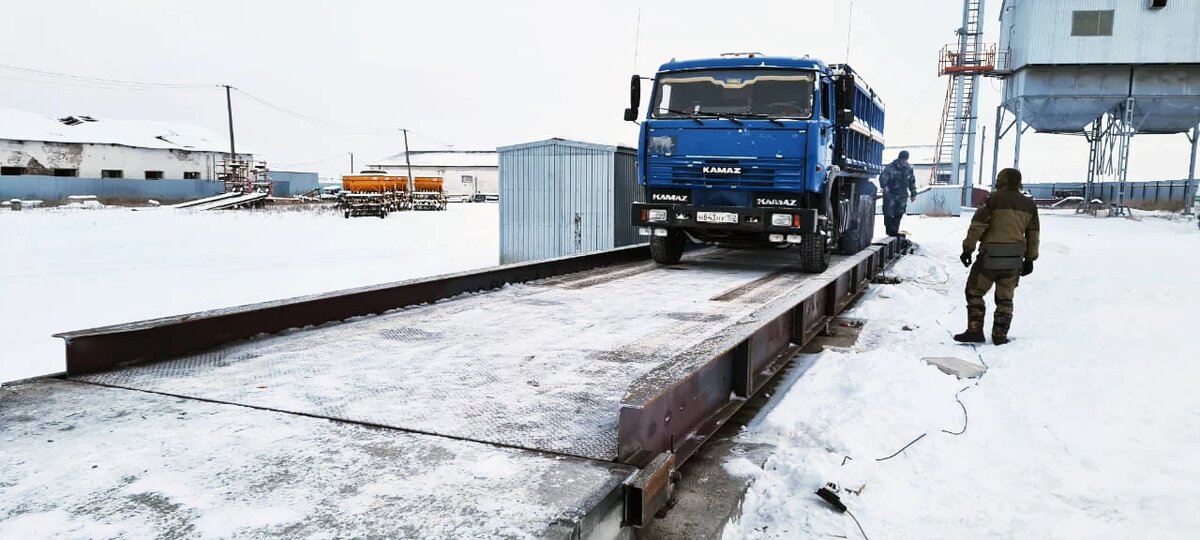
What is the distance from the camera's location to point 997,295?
7.36 m

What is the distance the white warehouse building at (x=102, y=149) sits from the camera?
4638 centimetres

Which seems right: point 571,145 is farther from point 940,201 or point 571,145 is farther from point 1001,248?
point 940,201

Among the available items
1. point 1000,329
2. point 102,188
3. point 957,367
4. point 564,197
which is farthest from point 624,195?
point 102,188

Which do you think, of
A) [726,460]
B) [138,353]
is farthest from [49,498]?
[726,460]

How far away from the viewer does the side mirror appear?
9516 mm

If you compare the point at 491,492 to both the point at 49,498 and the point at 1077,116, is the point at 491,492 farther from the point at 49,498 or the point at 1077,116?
the point at 1077,116

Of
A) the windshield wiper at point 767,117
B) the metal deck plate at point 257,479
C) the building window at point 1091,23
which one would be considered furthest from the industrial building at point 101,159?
the building window at point 1091,23

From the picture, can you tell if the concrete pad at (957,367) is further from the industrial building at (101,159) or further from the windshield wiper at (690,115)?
the industrial building at (101,159)

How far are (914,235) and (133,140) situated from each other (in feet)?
169

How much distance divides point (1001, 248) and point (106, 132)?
58.8m

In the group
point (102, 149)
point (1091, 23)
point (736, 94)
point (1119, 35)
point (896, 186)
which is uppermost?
point (1091, 23)

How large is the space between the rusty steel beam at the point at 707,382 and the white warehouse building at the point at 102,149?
180 ft

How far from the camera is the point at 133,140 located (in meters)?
51.5

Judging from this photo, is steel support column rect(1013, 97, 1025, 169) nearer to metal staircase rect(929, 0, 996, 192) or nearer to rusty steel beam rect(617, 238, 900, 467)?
metal staircase rect(929, 0, 996, 192)
